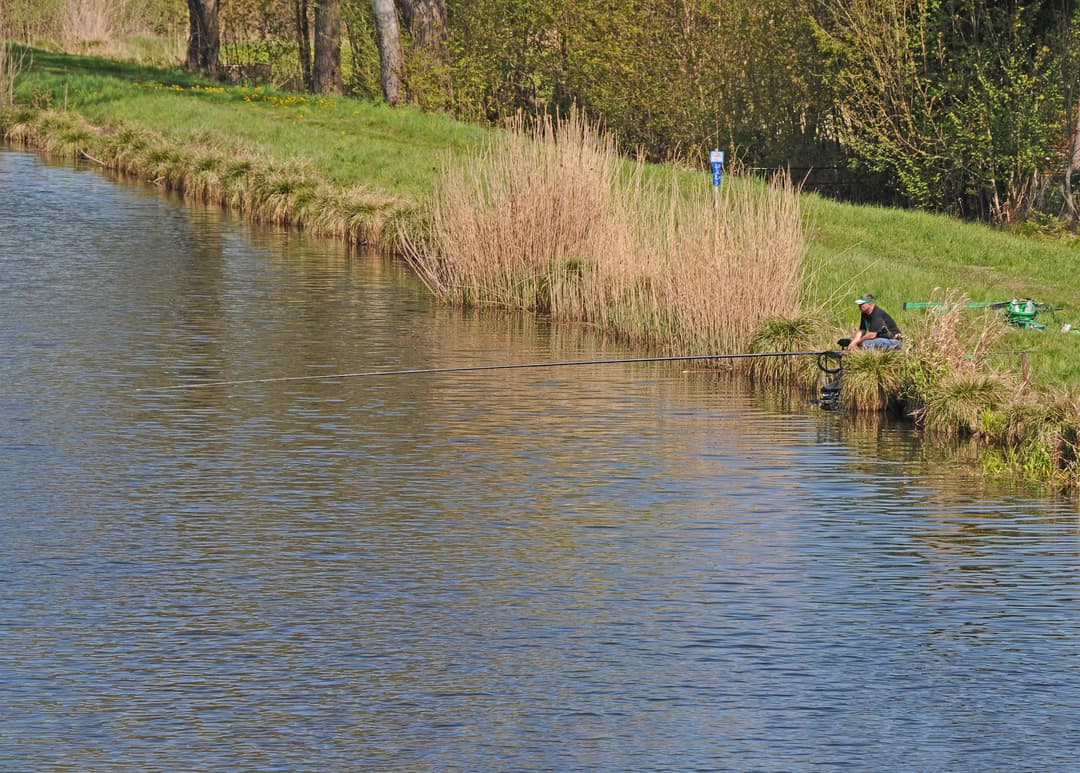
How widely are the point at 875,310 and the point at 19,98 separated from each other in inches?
1181

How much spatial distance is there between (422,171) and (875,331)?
16025 mm

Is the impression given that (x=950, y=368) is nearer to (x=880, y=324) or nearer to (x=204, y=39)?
(x=880, y=324)

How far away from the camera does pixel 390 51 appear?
3991cm

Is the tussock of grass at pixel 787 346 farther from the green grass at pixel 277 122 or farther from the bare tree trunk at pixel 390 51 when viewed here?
the bare tree trunk at pixel 390 51

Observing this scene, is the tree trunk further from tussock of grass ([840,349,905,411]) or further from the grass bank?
tussock of grass ([840,349,905,411])

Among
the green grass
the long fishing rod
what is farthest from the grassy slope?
the long fishing rod

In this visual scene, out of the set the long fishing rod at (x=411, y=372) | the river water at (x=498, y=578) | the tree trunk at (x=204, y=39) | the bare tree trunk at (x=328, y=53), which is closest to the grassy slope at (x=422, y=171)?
the tree trunk at (x=204, y=39)

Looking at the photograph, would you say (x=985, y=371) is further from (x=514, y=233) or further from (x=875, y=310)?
(x=514, y=233)

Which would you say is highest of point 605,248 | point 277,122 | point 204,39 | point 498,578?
point 204,39

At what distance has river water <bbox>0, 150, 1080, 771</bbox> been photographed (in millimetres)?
8836

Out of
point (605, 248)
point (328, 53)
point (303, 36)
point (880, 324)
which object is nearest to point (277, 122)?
point (328, 53)

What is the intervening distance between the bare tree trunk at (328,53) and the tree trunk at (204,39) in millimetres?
3526

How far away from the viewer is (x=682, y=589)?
1113cm

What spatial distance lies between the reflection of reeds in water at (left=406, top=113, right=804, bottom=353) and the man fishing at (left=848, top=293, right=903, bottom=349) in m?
1.75
